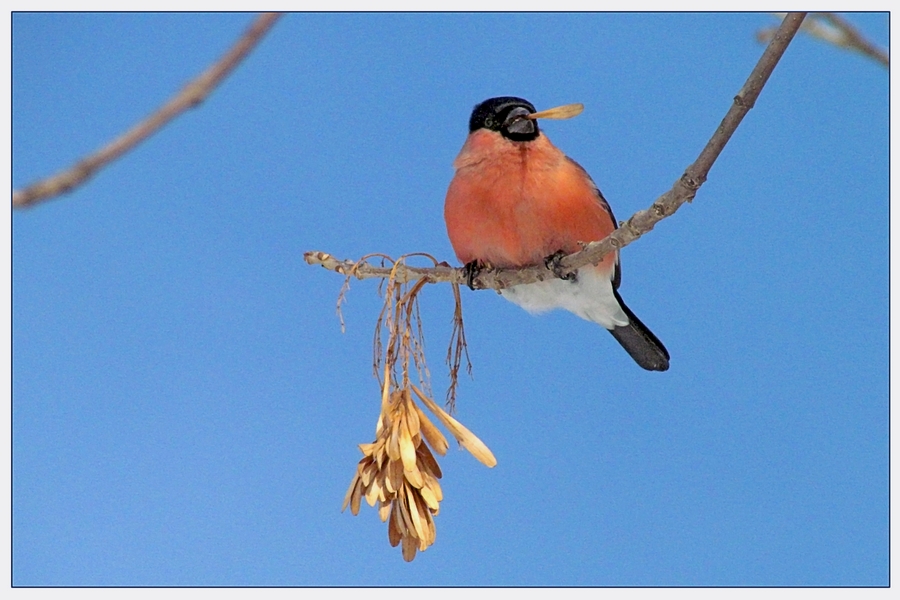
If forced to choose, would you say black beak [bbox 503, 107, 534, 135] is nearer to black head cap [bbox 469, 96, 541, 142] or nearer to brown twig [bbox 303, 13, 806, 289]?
black head cap [bbox 469, 96, 541, 142]

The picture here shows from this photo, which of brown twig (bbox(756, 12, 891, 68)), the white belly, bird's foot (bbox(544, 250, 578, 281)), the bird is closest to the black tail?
the white belly

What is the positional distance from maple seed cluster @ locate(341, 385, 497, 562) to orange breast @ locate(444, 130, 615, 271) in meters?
0.76

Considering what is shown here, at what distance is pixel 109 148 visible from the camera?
58 centimetres

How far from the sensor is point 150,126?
59 cm

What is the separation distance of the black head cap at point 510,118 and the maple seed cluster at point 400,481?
3.00 feet

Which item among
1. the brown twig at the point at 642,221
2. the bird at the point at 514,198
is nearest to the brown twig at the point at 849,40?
the brown twig at the point at 642,221

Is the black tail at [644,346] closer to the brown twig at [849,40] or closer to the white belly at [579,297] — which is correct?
the white belly at [579,297]

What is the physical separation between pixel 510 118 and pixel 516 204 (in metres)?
0.22

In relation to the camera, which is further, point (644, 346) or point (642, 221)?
point (644, 346)

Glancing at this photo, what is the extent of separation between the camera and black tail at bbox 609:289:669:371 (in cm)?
256

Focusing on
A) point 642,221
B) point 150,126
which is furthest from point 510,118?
point 150,126

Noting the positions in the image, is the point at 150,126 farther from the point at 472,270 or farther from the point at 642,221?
the point at 472,270

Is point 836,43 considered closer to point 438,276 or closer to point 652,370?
point 438,276

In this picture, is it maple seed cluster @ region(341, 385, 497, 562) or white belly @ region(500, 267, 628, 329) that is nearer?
maple seed cluster @ region(341, 385, 497, 562)
